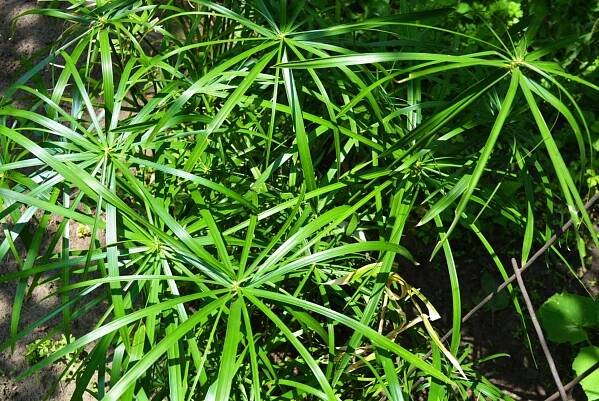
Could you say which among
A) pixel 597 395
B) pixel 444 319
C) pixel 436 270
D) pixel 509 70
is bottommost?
pixel 597 395

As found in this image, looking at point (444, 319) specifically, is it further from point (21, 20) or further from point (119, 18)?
point (21, 20)

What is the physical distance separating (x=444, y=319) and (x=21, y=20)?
238 centimetres

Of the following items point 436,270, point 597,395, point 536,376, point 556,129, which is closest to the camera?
point 597,395

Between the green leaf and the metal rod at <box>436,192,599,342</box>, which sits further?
the green leaf

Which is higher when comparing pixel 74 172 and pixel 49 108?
pixel 49 108

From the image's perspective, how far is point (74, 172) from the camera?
4.28ft

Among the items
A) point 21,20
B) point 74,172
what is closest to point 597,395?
point 74,172

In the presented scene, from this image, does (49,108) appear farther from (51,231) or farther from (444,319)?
(444,319)

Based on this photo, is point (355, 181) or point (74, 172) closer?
point (74, 172)

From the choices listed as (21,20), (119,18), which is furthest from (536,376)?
(21,20)

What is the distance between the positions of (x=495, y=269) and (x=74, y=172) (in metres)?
1.94

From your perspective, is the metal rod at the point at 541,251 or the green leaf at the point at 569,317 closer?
the metal rod at the point at 541,251

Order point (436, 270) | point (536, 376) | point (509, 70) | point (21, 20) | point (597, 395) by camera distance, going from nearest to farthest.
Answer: point (509, 70), point (597, 395), point (536, 376), point (436, 270), point (21, 20)

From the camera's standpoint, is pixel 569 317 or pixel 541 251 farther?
pixel 569 317
